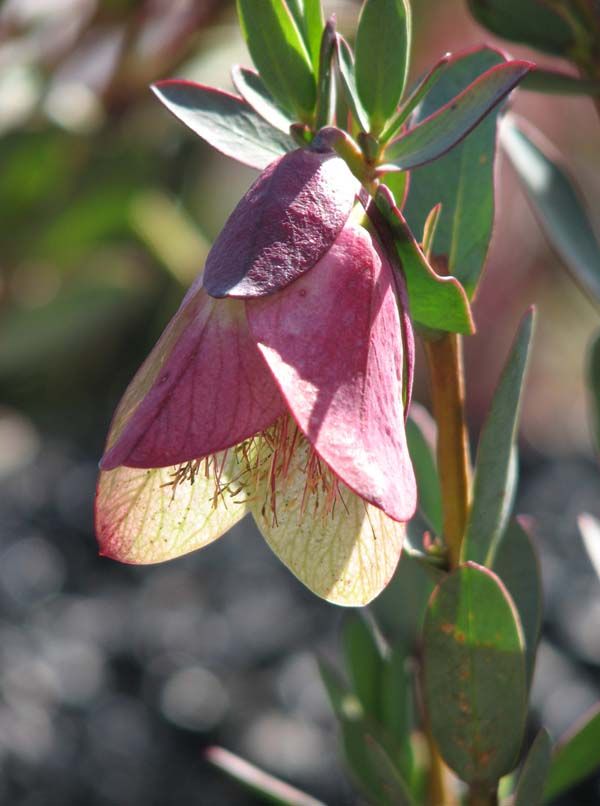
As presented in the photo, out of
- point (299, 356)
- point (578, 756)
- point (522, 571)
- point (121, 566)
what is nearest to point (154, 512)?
point (299, 356)

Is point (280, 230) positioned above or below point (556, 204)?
above

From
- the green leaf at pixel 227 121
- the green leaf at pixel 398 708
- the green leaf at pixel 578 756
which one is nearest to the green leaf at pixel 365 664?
the green leaf at pixel 398 708

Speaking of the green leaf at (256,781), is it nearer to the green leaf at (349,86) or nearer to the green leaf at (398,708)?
the green leaf at (398,708)

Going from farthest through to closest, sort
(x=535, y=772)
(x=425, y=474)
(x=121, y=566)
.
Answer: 1. (x=121, y=566)
2. (x=425, y=474)
3. (x=535, y=772)

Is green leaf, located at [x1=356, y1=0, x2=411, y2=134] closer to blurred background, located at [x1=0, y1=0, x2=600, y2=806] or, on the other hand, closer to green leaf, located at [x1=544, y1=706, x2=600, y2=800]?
green leaf, located at [x1=544, y1=706, x2=600, y2=800]

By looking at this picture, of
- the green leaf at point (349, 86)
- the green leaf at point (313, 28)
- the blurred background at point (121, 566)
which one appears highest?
the green leaf at point (313, 28)

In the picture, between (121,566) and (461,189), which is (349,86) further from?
(121,566)

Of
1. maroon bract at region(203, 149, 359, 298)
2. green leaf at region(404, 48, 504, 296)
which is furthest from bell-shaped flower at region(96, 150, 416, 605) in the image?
green leaf at region(404, 48, 504, 296)
